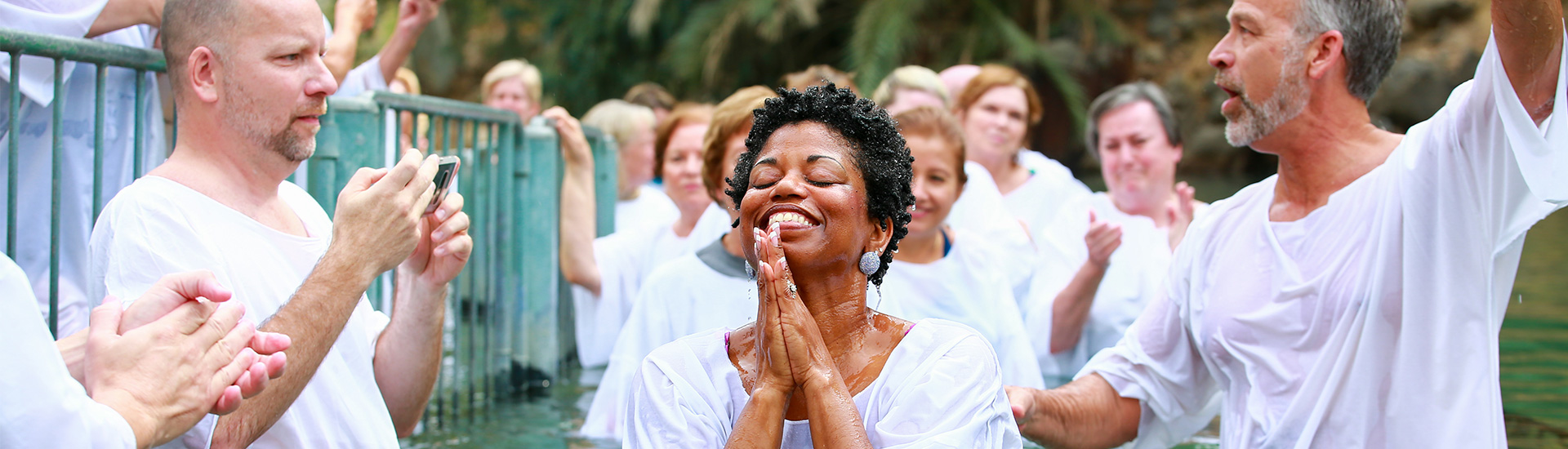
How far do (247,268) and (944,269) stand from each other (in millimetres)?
2362

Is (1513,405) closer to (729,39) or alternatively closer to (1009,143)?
(1009,143)

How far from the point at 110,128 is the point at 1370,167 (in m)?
3.30

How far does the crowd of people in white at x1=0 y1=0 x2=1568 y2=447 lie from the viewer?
2119mm

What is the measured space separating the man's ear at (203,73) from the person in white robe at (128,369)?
68cm

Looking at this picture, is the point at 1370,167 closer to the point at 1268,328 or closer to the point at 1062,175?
the point at 1268,328

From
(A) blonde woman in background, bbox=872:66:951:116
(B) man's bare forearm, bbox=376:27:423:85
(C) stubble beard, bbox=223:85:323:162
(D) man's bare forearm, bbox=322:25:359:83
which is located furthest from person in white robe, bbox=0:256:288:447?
(A) blonde woman in background, bbox=872:66:951:116

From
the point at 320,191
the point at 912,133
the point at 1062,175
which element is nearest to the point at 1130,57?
the point at 1062,175

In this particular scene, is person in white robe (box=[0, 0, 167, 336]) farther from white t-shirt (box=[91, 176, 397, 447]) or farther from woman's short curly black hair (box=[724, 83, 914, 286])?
woman's short curly black hair (box=[724, 83, 914, 286])

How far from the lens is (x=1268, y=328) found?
3.07 meters

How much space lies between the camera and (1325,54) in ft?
10.2

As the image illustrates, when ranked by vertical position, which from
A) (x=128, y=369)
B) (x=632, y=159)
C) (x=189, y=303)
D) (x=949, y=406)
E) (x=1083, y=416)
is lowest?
(x=1083, y=416)

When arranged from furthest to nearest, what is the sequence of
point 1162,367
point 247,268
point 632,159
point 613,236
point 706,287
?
point 632,159 < point 613,236 < point 706,287 < point 1162,367 < point 247,268

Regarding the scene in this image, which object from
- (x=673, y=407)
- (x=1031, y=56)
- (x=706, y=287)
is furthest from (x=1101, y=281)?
(x=1031, y=56)

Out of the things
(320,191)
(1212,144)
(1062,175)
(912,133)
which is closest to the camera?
(320,191)
